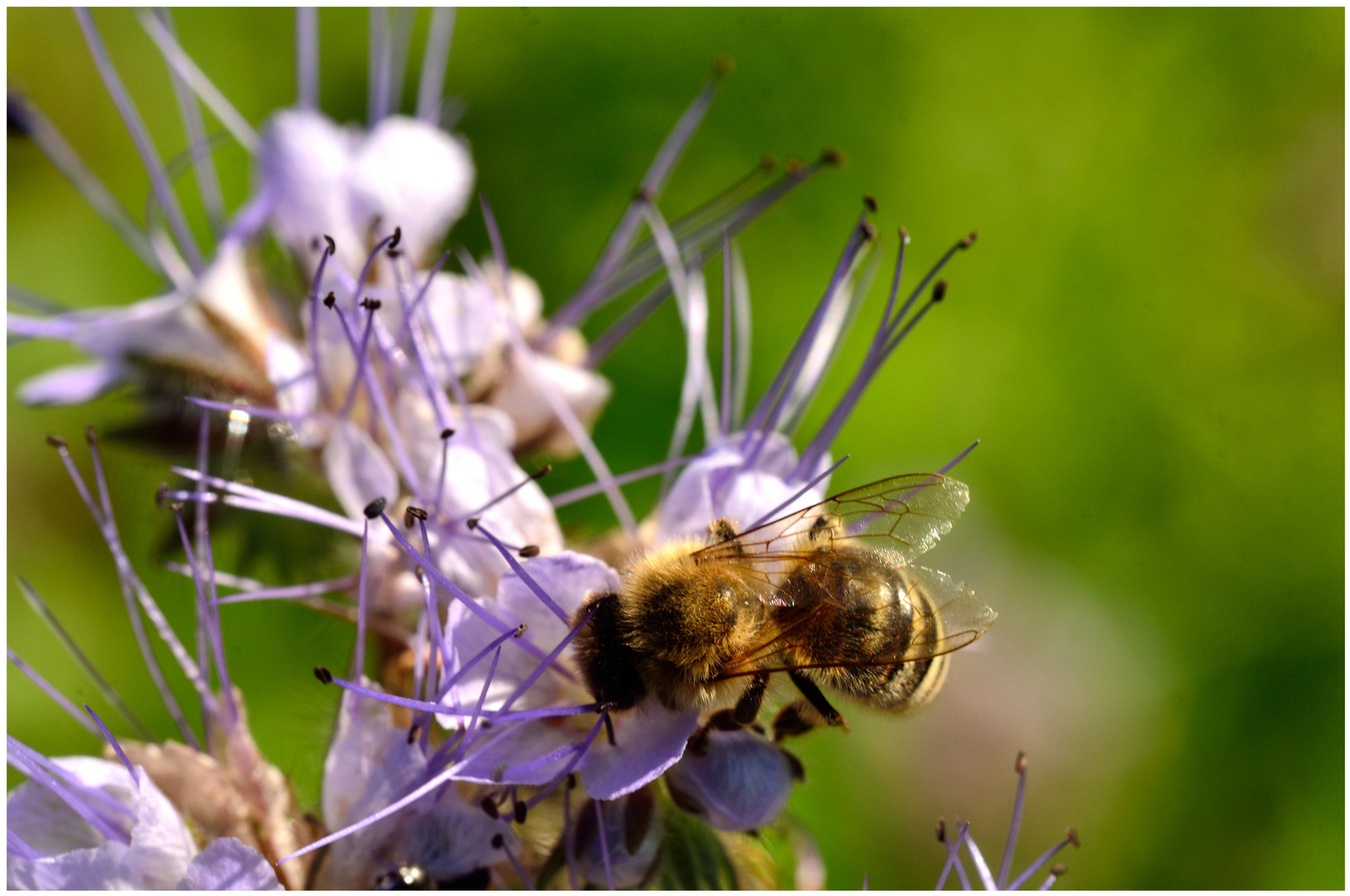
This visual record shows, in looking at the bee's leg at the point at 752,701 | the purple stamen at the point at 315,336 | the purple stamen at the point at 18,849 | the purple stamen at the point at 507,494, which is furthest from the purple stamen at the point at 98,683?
the bee's leg at the point at 752,701

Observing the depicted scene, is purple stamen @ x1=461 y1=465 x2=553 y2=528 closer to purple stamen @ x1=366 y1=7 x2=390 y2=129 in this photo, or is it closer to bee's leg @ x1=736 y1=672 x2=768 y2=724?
bee's leg @ x1=736 y1=672 x2=768 y2=724

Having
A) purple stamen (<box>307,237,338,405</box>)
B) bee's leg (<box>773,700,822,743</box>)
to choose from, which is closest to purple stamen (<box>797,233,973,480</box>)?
bee's leg (<box>773,700,822,743</box>)

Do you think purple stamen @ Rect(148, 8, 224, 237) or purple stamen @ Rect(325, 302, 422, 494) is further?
purple stamen @ Rect(148, 8, 224, 237)

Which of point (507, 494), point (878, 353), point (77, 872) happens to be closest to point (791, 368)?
point (878, 353)

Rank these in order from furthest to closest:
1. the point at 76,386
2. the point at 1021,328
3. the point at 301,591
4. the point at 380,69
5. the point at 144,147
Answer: the point at 1021,328, the point at 380,69, the point at 144,147, the point at 76,386, the point at 301,591

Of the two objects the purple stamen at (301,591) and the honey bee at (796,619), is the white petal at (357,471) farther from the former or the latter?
the honey bee at (796,619)

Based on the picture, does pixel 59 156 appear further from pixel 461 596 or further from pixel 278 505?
pixel 461 596
